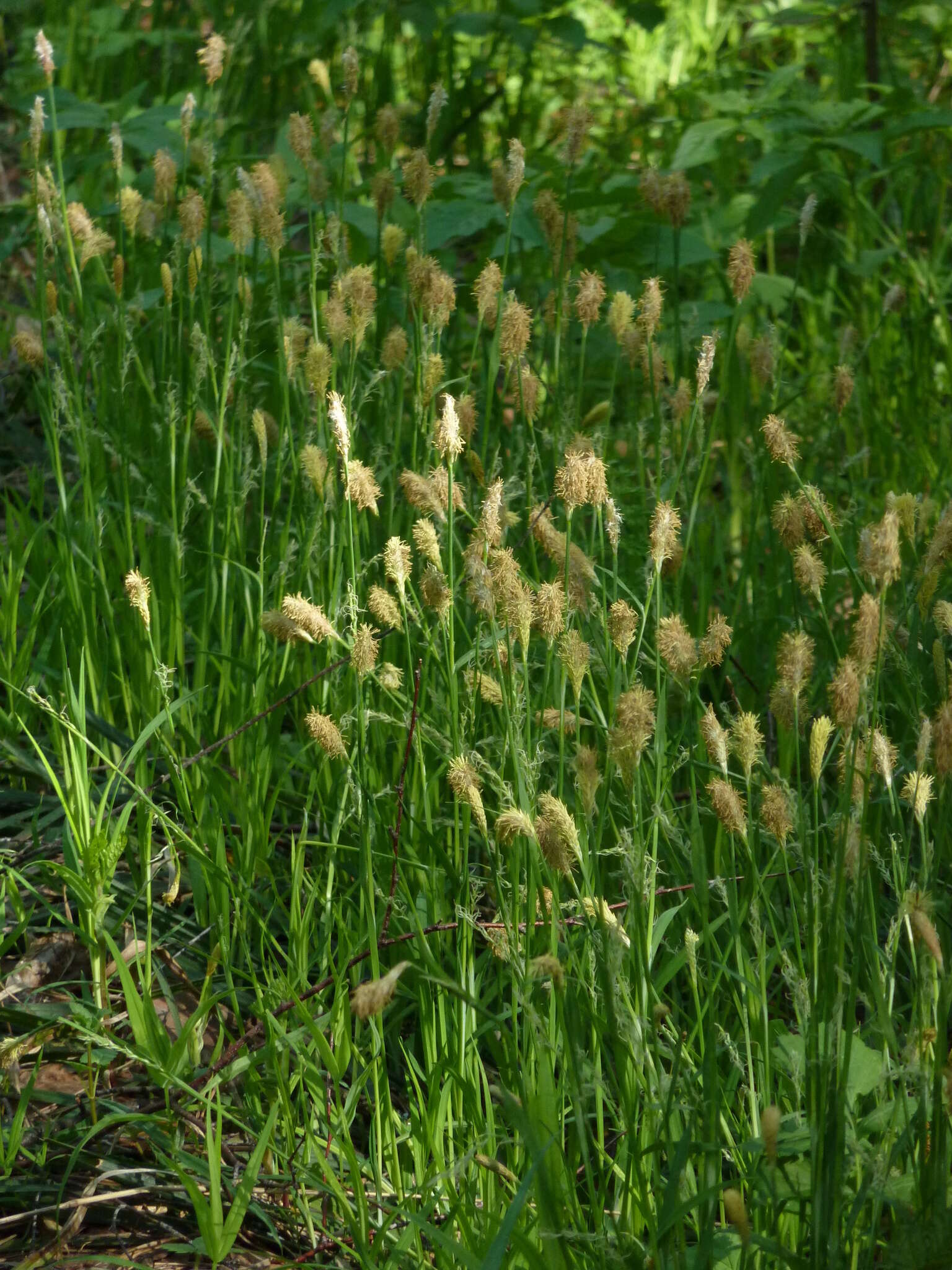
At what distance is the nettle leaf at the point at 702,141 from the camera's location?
9.61ft

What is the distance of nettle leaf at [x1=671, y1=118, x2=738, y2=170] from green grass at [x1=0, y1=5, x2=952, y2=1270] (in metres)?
0.02

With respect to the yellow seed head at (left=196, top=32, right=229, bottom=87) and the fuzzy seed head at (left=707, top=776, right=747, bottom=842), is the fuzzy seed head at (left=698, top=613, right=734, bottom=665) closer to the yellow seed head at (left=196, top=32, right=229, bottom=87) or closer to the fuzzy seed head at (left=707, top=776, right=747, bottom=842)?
the fuzzy seed head at (left=707, top=776, right=747, bottom=842)

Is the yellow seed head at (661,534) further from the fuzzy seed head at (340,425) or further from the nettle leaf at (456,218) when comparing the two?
the nettle leaf at (456,218)

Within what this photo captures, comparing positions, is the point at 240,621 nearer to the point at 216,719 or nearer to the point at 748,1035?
the point at 216,719

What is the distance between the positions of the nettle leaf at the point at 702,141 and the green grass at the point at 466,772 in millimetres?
19

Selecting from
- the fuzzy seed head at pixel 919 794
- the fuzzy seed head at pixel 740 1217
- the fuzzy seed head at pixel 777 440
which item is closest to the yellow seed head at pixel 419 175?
the fuzzy seed head at pixel 777 440

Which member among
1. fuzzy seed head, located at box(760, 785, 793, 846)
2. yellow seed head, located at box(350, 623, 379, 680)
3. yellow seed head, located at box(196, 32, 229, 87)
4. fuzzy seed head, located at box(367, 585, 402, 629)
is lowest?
fuzzy seed head, located at box(760, 785, 793, 846)

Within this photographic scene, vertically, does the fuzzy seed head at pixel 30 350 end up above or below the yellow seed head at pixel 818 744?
above

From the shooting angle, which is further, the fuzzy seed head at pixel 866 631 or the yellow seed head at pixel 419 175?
the yellow seed head at pixel 419 175

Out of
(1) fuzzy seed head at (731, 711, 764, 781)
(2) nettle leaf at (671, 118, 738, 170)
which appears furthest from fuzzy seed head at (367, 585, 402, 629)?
(2) nettle leaf at (671, 118, 738, 170)

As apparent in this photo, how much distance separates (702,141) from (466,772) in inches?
85.8

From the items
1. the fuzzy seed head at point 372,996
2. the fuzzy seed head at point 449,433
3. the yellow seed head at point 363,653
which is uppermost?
the fuzzy seed head at point 449,433

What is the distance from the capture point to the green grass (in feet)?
3.89

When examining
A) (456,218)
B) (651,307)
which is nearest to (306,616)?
(651,307)
